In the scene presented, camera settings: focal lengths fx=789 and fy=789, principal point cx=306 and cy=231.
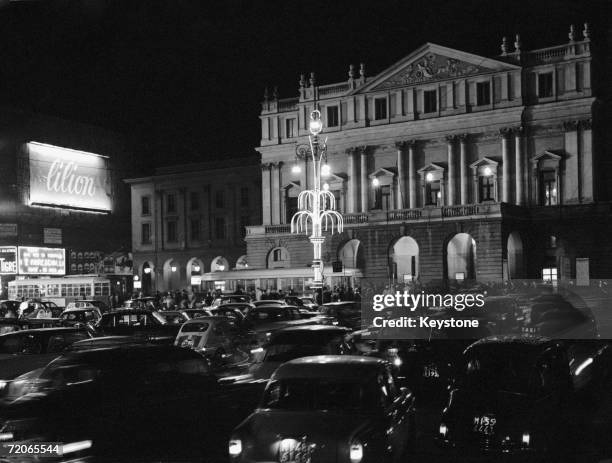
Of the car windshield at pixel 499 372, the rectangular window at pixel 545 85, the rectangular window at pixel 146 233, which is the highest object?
the rectangular window at pixel 545 85

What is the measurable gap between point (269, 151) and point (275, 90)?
5628mm

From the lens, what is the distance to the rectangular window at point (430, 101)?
63.5 meters

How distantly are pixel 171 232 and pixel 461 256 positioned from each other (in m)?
33.7

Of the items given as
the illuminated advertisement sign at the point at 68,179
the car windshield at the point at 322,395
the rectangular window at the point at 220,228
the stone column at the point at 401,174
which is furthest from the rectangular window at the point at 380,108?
the car windshield at the point at 322,395

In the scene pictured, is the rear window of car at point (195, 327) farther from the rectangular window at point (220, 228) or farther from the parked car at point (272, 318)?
the rectangular window at point (220, 228)

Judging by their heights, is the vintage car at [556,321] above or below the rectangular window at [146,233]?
below

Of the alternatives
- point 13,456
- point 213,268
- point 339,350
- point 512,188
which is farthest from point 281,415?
point 213,268

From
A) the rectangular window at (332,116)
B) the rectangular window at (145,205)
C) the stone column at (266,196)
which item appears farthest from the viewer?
the rectangular window at (145,205)

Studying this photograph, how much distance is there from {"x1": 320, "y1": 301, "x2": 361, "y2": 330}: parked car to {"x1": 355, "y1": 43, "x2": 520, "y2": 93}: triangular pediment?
37280 mm

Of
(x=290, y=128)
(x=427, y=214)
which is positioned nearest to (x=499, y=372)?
(x=427, y=214)

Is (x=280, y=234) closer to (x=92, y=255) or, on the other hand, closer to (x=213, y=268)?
(x=213, y=268)

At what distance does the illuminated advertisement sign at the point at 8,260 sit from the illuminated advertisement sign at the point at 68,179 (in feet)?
53.0

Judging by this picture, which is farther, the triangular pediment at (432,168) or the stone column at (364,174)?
the stone column at (364,174)

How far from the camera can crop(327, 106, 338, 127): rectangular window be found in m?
68.5
